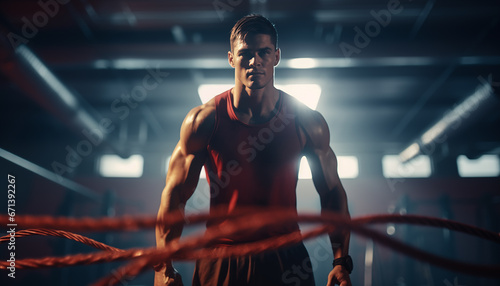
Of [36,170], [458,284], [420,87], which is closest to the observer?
[36,170]

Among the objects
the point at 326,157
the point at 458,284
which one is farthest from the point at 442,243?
the point at 326,157

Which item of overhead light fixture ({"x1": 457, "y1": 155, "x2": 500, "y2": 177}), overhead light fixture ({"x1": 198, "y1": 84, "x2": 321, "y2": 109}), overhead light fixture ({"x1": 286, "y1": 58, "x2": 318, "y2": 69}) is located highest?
overhead light fixture ({"x1": 198, "y1": 84, "x2": 321, "y2": 109})

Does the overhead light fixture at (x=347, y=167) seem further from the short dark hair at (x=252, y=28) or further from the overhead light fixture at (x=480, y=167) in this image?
the short dark hair at (x=252, y=28)

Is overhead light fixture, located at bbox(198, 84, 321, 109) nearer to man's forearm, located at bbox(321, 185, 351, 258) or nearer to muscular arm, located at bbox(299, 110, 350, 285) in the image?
muscular arm, located at bbox(299, 110, 350, 285)

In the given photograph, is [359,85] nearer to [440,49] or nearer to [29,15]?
[440,49]

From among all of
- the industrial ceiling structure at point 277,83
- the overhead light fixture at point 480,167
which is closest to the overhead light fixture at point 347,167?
the industrial ceiling structure at point 277,83

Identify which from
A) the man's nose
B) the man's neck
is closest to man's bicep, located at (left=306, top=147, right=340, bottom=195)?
the man's neck

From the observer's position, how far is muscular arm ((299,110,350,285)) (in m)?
1.02

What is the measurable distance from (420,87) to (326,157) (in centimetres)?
371

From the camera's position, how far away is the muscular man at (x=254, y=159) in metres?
0.93

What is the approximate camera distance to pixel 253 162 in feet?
3.29

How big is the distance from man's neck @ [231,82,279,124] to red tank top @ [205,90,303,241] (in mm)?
27

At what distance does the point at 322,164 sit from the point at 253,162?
23cm

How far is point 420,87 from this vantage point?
4156mm
